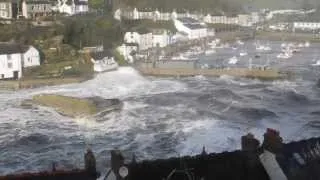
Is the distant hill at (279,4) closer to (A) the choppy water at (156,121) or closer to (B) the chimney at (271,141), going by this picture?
(A) the choppy water at (156,121)

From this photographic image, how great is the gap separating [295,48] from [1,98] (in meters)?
16.7

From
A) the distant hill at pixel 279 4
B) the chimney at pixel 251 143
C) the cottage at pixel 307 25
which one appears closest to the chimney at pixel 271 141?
the chimney at pixel 251 143

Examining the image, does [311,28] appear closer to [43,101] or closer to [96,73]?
[96,73]

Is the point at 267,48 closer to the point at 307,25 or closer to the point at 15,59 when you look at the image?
the point at 307,25

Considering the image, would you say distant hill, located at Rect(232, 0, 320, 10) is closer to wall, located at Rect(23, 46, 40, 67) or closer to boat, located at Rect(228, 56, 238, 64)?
boat, located at Rect(228, 56, 238, 64)

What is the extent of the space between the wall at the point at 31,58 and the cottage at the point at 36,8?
299 inches

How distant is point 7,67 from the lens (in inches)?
699

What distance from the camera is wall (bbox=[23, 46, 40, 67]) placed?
18.5 m

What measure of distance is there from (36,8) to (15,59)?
9307 mm

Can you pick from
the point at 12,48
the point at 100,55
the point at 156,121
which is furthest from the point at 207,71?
the point at 156,121

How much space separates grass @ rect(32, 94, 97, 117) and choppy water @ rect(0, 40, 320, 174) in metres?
0.36

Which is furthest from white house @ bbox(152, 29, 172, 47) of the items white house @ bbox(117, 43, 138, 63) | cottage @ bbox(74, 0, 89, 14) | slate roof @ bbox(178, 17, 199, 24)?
slate roof @ bbox(178, 17, 199, 24)

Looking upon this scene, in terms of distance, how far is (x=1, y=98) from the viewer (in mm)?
15078

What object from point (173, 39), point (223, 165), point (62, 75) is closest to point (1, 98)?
point (62, 75)
